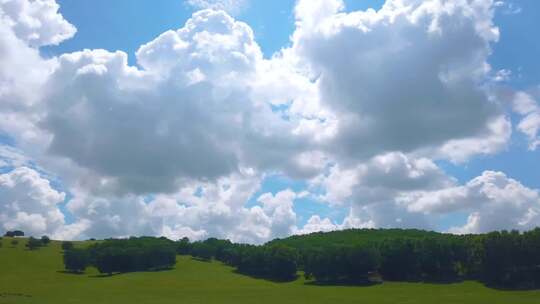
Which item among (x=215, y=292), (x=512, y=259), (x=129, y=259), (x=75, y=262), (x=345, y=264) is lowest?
(x=215, y=292)

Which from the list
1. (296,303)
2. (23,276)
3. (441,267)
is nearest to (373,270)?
(441,267)

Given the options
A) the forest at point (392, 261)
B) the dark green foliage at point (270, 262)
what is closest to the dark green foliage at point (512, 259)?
the forest at point (392, 261)

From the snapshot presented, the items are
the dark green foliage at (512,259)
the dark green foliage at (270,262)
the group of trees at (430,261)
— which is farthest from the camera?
the dark green foliage at (270,262)

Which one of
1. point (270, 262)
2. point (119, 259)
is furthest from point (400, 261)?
point (119, 259)

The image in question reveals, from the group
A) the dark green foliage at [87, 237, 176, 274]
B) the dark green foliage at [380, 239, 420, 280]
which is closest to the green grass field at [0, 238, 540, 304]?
the dark green foliage at [380, 239, 420, 280]

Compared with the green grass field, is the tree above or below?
above

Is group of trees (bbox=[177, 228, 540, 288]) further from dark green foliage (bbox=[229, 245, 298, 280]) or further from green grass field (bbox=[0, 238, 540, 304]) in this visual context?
green grass field (bbox=[0, 238, 540, 304])

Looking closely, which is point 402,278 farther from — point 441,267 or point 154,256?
point 154,256

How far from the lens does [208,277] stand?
169375 mm

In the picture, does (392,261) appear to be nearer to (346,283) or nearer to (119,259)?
(346,283)

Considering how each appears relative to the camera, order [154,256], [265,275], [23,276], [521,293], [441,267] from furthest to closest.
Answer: [154,256] → [265,275] → [23,276] → [441,267] → [521,293]

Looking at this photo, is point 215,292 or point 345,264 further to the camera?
point 345,264

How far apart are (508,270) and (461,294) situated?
27.4 meters

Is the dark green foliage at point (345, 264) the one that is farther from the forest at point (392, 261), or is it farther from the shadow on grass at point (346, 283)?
the shadow on grass at point (346, 283)
